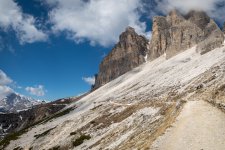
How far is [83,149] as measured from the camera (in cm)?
6794

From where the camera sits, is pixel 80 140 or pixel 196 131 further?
pixel 80 140

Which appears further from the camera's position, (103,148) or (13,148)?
(13,148)

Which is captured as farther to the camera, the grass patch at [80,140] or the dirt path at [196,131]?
the grass patch at [80,140]

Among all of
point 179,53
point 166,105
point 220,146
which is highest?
point 179,53

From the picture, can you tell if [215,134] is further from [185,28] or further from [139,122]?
[185,28]

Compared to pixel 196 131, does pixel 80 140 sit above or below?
above

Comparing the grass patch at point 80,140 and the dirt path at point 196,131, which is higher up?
the grass patch at point 80,140

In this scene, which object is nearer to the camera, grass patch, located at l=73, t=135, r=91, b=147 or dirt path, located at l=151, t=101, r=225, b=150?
dirt path, located at l=151, t=101, r=225, b=150

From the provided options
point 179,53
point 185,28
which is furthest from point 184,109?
point 185,28

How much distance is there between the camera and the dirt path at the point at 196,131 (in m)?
35.9

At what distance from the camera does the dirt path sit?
35938 millimetres

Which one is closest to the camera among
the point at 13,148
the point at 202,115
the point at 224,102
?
the point at 202,115

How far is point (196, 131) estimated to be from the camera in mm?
38781

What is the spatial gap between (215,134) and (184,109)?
368 inches
